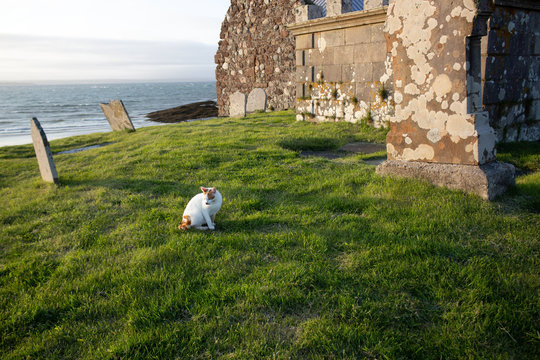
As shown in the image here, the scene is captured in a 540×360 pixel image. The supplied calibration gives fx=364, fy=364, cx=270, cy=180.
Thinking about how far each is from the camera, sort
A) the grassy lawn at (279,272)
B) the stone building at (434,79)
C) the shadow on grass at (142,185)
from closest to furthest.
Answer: the grassy lawn at (279,272) → the stone building at (434,79) → the shadow on grass at (142,185)

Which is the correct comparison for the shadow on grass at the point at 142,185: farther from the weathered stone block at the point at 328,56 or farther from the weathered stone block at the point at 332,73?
the weathered stone block at the point at 328,56

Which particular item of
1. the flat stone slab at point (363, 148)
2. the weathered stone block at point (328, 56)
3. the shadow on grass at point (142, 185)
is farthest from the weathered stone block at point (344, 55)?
the shadow on grass at point (142, 185)

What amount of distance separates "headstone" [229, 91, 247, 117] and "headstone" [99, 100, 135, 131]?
11.4 feet

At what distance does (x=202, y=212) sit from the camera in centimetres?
351

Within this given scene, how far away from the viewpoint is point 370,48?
7.84 m

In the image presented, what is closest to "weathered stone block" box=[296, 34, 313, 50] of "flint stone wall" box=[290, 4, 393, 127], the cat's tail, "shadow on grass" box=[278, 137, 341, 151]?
"flint stone wall" box=[290, 4, 393, 127]

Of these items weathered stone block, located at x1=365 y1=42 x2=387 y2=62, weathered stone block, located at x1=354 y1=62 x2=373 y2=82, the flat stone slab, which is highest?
weathered stone block, located at x1=365 y1=42 x2=387 y2=62

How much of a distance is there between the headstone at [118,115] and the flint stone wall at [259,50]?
620cm

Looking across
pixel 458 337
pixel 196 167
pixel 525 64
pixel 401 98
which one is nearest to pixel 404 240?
pixel 458 337

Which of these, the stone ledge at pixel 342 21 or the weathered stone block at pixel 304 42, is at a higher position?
the stone ledge at pixel 342 21

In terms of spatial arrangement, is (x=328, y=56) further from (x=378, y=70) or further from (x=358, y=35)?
(x=378, y=70)

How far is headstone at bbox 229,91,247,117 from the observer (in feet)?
41.8

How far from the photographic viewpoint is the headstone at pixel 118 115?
448 inches

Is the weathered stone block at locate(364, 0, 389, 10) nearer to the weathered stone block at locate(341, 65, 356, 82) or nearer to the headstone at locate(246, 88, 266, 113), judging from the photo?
the weathered stone block at locate(341, 65, 356, 82)
